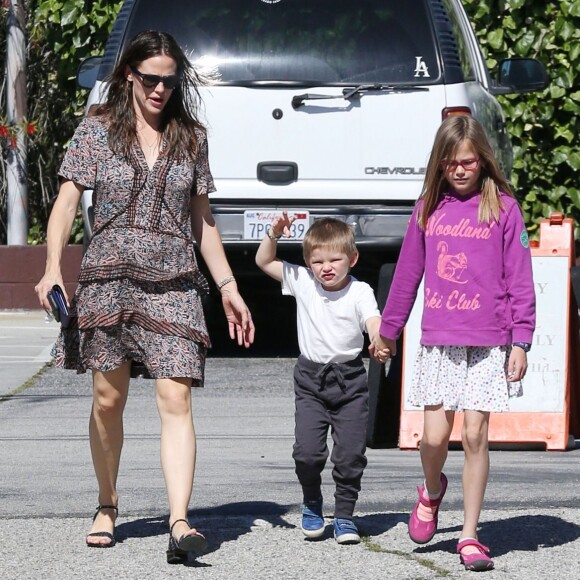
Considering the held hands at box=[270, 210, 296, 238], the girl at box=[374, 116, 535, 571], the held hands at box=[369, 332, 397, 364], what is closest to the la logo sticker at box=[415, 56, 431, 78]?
the held hands at box=[270, 210, 296, 238]

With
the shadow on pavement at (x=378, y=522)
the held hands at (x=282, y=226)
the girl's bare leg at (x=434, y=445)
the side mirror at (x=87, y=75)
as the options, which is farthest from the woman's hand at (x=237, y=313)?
the side mirror at (x=87, y=75)

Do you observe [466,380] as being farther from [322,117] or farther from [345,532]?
[322,117]

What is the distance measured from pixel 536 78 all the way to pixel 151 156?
4510 millimetres

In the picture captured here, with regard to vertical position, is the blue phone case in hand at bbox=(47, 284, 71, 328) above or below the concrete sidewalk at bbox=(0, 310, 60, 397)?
above

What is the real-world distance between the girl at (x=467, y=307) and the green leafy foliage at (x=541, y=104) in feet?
23.0

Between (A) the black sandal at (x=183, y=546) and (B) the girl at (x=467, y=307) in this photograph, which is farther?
(B) the girl at (x=467, y=307)

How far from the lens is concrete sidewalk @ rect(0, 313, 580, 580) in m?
4.51

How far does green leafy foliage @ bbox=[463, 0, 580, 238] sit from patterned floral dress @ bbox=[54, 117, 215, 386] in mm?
7192

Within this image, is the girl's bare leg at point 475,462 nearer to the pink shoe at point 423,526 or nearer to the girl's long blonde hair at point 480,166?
the pink shoe at point 423,526

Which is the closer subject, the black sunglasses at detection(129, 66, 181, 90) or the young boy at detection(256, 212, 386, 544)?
the black sunglasses at detection(129, 66, 181, 90)

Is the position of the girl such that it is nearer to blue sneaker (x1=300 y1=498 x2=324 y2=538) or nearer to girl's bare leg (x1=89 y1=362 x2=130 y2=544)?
blue sneaker (x1=300 y1=498 x2=324 y2=538)

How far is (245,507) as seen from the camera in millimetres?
5344

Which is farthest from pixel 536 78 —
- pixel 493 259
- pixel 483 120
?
pixel 493 259

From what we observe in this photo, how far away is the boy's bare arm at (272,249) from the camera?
4914 millimetres
